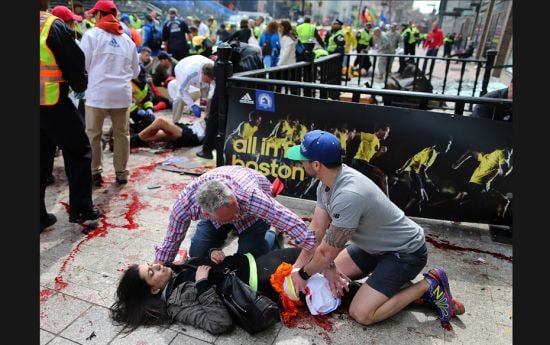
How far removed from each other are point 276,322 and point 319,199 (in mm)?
867

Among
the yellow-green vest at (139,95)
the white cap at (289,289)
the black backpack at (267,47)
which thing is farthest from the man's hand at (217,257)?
the black backpack at (267,47)

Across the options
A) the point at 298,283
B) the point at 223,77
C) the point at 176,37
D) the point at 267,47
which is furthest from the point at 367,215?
the point at 176,37

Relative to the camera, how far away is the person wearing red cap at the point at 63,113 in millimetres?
3311

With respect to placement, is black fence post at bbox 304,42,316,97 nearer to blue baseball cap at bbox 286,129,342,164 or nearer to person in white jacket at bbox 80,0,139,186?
person in white jacket at bbox 80,0,139,186

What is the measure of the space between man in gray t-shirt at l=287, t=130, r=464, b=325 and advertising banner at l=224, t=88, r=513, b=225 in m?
1.24

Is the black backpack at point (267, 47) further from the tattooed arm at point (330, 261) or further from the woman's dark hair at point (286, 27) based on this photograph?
the tattooed arm at point (330, 261)

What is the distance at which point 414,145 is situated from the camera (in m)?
3.72

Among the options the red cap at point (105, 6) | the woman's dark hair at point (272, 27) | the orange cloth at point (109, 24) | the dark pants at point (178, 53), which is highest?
the woman's dark hair at point (272, 27)

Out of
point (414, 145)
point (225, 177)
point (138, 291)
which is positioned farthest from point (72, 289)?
point (414, 145)

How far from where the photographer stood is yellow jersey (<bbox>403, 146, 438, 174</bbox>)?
3689 millimetres

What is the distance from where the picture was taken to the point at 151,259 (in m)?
3.35

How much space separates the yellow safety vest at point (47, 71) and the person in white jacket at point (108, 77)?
939 millimetres

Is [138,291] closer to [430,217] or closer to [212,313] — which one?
[212,313]

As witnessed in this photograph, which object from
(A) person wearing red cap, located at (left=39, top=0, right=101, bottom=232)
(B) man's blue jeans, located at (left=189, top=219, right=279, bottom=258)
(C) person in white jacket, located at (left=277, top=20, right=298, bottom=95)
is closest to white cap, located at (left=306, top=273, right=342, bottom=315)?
(B) man's blue jeans, located at (left=189, top=219, right=279, bottom=258)
